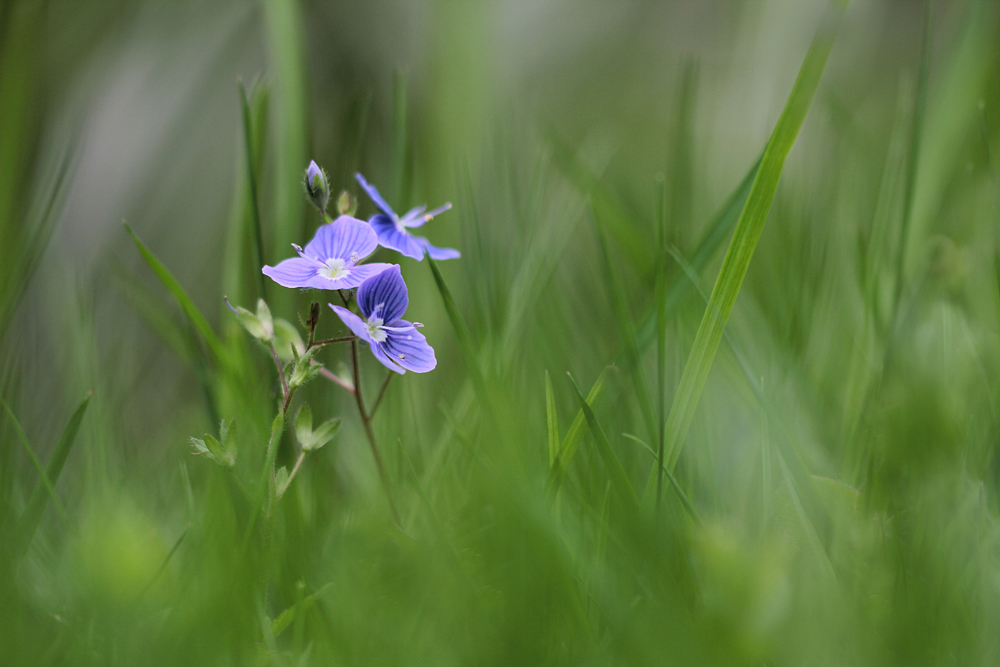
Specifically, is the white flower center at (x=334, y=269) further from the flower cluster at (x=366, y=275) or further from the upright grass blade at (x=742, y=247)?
the upright grass blade at (x=742, y=247)

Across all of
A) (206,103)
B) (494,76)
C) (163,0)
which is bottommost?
(494,76)

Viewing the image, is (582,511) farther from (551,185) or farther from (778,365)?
(551,185)

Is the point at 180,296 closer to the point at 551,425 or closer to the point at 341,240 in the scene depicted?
the point at 341,240

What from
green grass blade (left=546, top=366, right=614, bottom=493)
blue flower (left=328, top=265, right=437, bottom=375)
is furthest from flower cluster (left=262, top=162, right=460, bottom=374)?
green grass blade (left=546, top=366, right=614, bottom=493)

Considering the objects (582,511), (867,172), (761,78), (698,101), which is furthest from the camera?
(698,101)

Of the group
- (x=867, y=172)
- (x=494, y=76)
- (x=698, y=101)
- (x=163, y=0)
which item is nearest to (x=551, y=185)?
(x=494, y=76)

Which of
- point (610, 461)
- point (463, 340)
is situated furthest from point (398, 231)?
point (610, 461)

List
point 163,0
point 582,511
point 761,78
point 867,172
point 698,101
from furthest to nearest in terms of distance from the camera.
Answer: point 698,101, point 761,78, point 163,0, point 867,172, point 582,511
